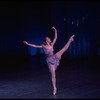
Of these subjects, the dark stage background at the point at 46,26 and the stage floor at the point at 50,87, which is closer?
the stage floor at the point at 50,87

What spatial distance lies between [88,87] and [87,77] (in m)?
1.36

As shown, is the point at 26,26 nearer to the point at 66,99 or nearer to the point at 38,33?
the point at 38,33

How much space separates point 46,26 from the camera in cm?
1630

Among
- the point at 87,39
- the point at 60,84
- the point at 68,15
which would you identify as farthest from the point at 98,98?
the point at 87,39

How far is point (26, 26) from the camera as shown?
15.2 m

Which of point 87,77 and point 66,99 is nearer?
point 66,99

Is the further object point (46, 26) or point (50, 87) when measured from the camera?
point (46, 26)

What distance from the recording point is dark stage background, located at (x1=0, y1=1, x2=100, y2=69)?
11320 millimetres

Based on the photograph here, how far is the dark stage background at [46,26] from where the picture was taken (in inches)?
446

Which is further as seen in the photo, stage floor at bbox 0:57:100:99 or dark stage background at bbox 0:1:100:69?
dark stage background at bbox 0:1:100:69

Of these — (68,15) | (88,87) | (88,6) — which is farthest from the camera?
(88,6)

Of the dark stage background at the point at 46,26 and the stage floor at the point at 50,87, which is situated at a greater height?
the dark stage background at the point at 46,26

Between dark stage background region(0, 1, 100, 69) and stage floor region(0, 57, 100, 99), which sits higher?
dark stage background region(0, 1, 100, 69)

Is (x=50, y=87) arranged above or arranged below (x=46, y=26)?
below
